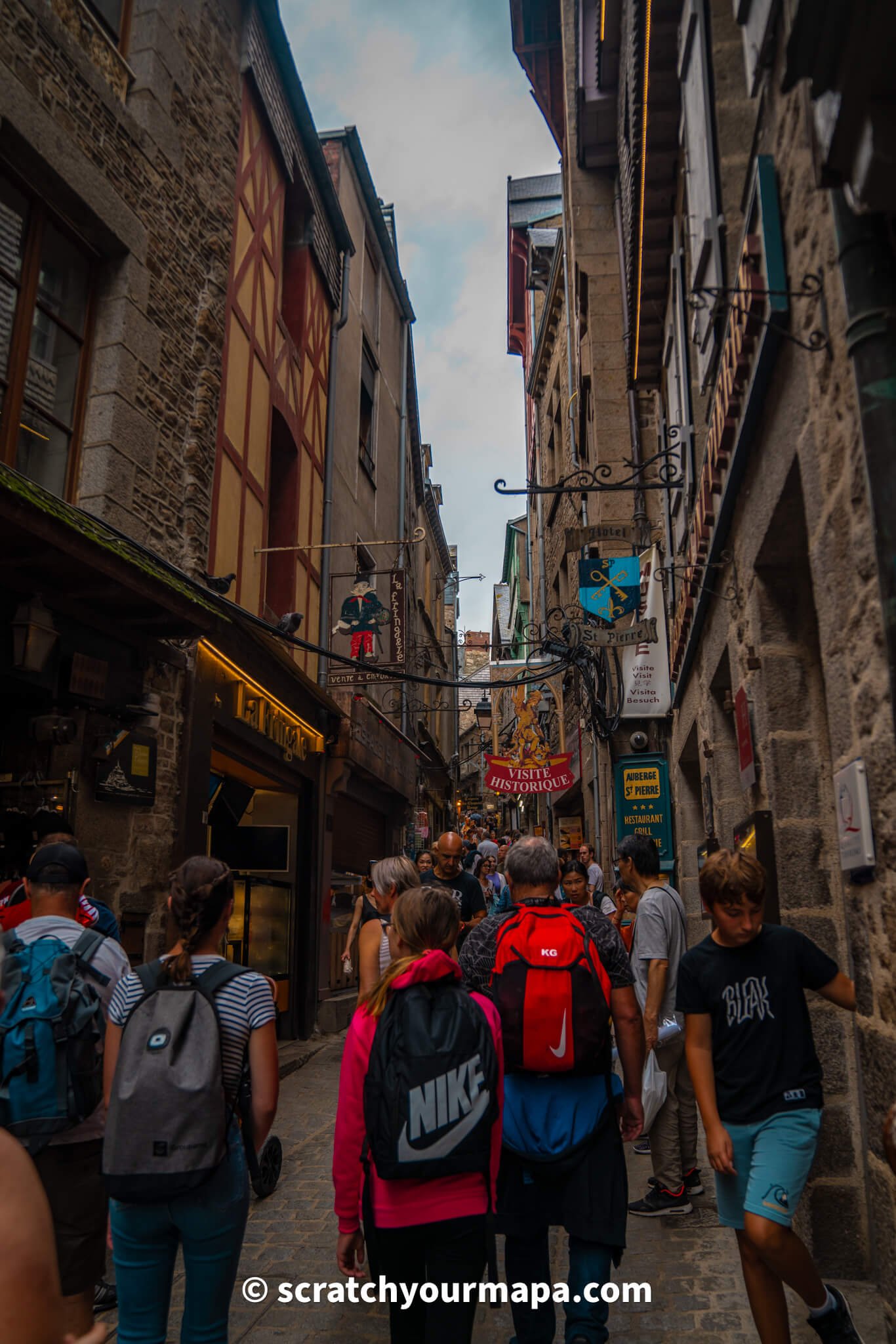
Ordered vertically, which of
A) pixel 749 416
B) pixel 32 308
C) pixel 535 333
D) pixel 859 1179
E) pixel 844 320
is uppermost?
pixel 535 333

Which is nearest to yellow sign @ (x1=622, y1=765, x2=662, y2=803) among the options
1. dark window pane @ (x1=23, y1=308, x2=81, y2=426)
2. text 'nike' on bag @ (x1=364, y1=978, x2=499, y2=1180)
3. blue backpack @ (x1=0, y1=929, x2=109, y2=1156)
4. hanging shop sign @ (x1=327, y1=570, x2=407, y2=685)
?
hanging shop sign @ (x1=327, y1=570, x2=407, y2=685)

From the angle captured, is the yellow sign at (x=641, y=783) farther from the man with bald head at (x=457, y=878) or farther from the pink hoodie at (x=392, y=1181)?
the pink hoodie at (x=392, y=1181)

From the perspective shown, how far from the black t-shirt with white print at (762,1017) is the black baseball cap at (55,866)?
223 cm

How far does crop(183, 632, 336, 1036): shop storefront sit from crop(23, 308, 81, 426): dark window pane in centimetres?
216

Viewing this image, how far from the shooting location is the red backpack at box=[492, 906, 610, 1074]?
308 cm

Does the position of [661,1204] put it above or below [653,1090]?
below

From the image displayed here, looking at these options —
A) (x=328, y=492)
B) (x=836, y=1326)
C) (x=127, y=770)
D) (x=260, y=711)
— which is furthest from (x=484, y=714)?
(x=836, y=1326)

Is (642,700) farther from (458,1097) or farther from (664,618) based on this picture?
(458,1097)

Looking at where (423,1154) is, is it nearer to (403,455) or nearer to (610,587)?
(610,587)

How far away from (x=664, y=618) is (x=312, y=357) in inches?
231

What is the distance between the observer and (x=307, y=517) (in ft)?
39.6

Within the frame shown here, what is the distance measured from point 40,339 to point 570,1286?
6.44 metres

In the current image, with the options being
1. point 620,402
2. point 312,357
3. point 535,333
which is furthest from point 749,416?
point 535,333

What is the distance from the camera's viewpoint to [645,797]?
11.8 m
